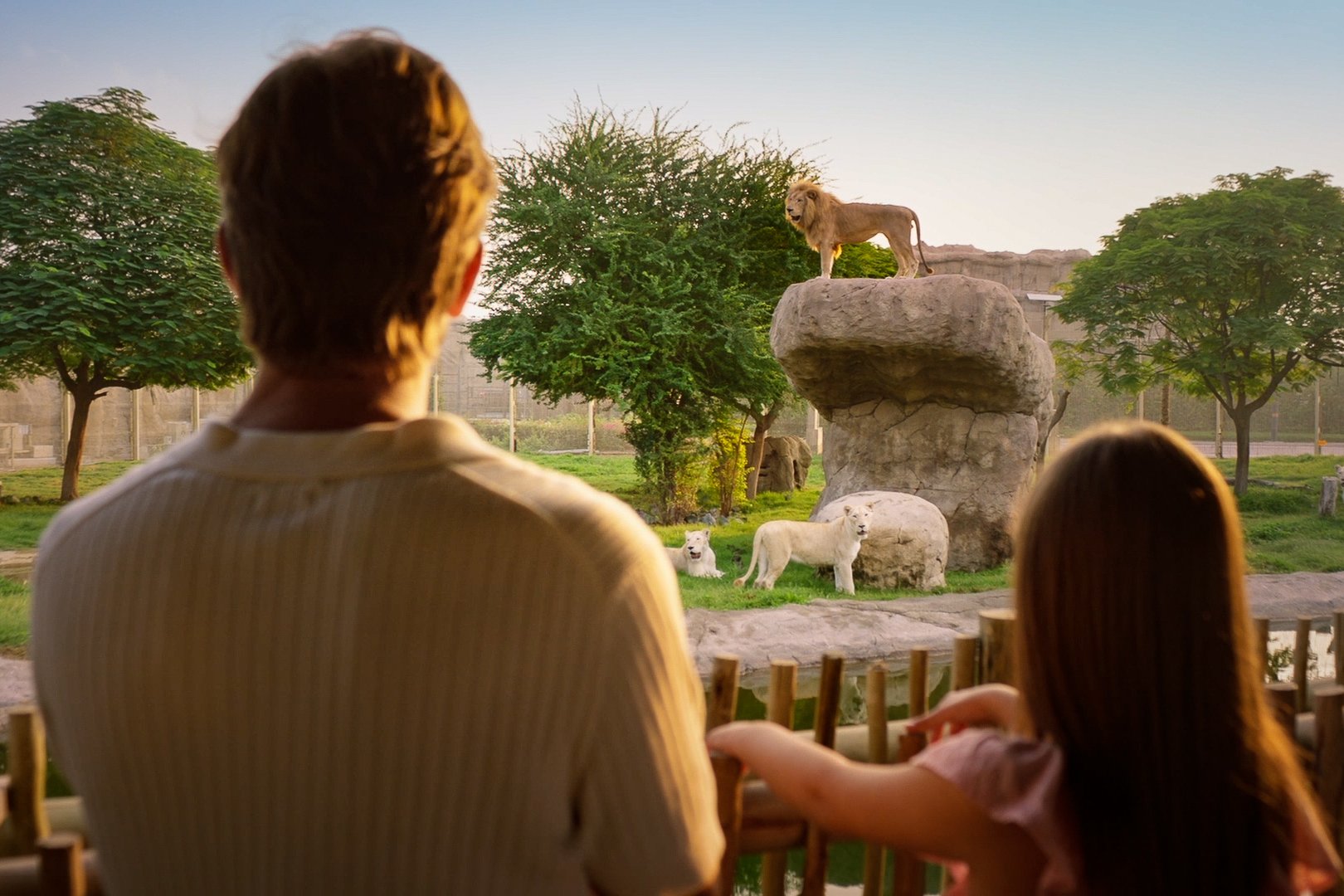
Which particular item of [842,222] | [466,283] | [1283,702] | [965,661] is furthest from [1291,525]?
[466,283]

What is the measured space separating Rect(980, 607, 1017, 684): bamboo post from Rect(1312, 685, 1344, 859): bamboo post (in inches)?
17.8

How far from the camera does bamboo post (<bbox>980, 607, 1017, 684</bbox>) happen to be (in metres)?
1.58

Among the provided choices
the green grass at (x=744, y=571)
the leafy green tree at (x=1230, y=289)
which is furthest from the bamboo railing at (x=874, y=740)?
the leafy green tree at (x=1230, y=289)

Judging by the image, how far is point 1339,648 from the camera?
2.03 metres

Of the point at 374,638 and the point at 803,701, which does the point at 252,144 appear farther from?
the point at 803,701

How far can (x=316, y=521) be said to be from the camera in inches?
23.4

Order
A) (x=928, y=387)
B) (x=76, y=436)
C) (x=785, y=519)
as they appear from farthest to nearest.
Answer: (x=785, y=519) → (x=76, y=436) → (x=928, y=387)

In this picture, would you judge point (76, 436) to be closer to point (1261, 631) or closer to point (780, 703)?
point (780, 703)

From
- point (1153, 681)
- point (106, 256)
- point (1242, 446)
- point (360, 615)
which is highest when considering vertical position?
point (106, 256)

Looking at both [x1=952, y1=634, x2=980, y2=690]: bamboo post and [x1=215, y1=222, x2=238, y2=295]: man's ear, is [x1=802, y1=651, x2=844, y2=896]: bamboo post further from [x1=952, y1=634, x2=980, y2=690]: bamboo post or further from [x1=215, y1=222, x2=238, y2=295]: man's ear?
[x1=215, y1=222, x2=238, y2=295]: man's ear

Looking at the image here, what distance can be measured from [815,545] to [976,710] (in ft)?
21.8

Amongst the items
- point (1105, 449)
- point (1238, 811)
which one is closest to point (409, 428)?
point (1105, 449)

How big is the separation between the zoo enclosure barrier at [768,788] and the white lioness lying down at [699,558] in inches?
251

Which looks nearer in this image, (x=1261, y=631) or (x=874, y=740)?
(x=874, y=740)
